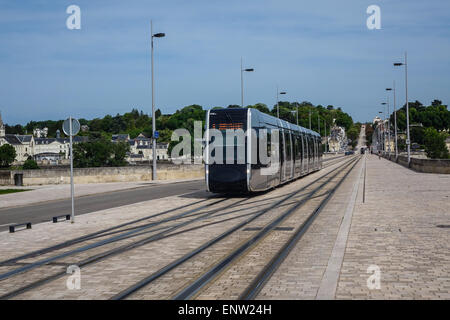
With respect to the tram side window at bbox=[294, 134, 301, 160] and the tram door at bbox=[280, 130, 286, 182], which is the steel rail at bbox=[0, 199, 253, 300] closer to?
the tram door at bbox=[280, 130, 286, 182]

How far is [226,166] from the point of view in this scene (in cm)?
1927

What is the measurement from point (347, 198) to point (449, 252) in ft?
33.8

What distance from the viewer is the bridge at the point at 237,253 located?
675 cm

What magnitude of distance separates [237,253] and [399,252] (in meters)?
2.64

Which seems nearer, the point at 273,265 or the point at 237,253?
the point at 273,265

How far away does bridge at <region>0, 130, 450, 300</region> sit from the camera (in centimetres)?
675

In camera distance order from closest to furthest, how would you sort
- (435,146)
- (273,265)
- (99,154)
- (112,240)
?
(273,265)
(112,240)
(99,154)
(435,146)

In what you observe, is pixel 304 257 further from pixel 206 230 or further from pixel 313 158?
pixel 313 158

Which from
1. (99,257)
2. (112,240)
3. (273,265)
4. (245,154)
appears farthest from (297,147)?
(273,265)

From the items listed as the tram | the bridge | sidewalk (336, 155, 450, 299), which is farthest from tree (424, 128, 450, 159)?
sidewalk (336, 155, 450, 299)

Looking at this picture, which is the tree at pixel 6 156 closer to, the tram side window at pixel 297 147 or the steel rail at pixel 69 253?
the tram side window at pixel 297 147

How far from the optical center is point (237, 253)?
920 cm

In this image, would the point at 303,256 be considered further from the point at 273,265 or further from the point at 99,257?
the point at 99,257
